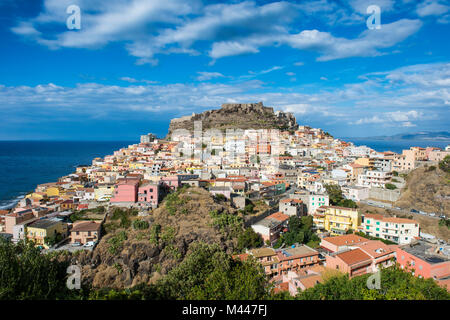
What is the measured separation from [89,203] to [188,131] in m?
47.2

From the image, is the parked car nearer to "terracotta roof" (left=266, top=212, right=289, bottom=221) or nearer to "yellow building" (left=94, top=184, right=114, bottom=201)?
"yellow building" (left=94, top=184, right=114, bottom=201)

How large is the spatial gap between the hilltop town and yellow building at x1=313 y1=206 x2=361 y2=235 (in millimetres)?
81

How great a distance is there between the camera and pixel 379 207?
93.0 feet

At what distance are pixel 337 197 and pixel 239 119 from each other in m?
47.7

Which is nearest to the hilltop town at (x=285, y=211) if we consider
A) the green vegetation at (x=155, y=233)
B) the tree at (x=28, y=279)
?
the green vegetation at (x=155, y=233)

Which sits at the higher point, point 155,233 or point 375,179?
point 375,179

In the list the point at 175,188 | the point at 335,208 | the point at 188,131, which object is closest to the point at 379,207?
the point at 335,208

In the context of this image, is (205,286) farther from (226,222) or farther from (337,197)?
(337,197)

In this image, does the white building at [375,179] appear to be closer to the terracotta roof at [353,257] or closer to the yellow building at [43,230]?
the terracotta roof at [353,257]

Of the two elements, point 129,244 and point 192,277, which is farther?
point 129,244

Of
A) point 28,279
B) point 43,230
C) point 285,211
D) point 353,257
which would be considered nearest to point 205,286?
point 28,279

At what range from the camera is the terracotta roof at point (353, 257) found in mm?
16406

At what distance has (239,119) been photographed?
74.5 m
